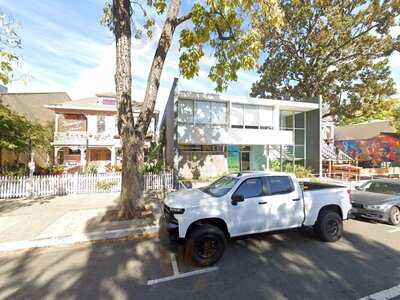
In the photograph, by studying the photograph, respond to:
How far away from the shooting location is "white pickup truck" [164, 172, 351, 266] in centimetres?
442

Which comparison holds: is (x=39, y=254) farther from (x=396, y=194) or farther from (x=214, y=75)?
(x=396, y=194)

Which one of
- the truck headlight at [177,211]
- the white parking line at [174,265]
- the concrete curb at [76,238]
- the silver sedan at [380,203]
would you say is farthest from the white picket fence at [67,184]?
the silver sedan at [380,203]

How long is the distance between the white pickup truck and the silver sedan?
199cm

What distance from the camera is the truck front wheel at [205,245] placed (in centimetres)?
431

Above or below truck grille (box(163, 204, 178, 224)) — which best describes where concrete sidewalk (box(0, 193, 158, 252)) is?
below

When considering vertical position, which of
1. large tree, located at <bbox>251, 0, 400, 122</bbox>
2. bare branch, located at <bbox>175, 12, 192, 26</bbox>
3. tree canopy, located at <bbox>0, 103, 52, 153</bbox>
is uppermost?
large tree, located at <bbox>251, 0, 400, 122</bbox>

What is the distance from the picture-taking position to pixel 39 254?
5.10 m

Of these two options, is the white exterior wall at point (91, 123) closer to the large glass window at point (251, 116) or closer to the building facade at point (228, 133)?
the building facade at point (228, 133)

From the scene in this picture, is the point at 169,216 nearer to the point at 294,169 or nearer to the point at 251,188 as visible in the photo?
the point at 251,188

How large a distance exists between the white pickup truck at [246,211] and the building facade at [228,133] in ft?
24.8

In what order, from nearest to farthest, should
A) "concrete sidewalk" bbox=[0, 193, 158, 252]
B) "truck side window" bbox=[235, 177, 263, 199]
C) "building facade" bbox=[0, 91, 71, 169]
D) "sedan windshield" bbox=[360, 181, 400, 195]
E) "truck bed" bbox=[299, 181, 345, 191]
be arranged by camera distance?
"truck side window" bbox=[235, 177, 263, 199]
"concrete sidewalk" bbox=[0, 193, 158, 252]
"truck bed" bbox=[299, 181, 345, 191]
"sedan windshield" bbox=[360, 181, 400, 195]
"building facade" bbox=[0, 91, 71, 169]

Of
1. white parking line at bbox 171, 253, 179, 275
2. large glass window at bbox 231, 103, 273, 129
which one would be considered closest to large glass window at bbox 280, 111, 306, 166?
large glass window at bbox 231, 103, 273, 129

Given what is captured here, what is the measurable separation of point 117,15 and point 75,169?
1532cm

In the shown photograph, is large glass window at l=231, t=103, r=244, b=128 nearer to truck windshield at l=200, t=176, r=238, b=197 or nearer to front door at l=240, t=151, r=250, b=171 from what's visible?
front door at l=240, t=151, r=250, b=171
